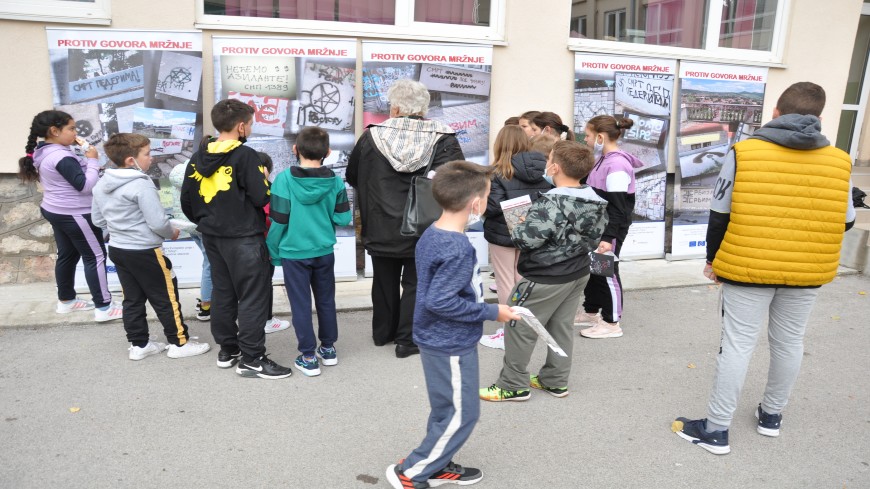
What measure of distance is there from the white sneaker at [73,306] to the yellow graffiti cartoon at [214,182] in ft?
6.87

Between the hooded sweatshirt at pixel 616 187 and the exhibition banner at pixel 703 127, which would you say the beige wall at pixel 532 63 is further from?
the hooded sweatshirt at pixel 616 187

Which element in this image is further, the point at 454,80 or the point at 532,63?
the point at 532,63

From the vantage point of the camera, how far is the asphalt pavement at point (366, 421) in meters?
2.98

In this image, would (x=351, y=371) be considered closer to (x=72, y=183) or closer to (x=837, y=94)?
(x=72, y=183)

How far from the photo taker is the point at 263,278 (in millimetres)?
3971

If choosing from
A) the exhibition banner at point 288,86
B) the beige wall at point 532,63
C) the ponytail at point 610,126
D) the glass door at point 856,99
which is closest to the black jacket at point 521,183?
the ponytail at point 610,126

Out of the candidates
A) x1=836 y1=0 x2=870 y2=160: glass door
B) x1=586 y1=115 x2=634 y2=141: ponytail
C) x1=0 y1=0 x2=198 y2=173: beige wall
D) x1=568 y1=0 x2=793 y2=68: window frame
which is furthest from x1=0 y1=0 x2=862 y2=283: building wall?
x1=586 y1=115 x2=634 y2=141: ponytail

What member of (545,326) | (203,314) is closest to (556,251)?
(545,326)

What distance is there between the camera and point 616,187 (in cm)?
436

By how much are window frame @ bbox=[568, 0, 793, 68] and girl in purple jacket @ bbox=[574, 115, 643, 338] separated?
2482mm

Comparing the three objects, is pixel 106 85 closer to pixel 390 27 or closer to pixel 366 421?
pixel 390 27

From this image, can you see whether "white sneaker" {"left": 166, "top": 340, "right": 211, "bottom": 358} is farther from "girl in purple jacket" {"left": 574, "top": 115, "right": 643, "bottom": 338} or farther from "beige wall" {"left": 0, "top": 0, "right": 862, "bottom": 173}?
"girl in purple jacket" {"left": 574, "top": 115, "right": 643, "bottom": 338}

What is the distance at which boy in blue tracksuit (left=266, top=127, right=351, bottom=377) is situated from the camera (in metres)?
3.85

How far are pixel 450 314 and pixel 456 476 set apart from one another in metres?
A: 0.89
